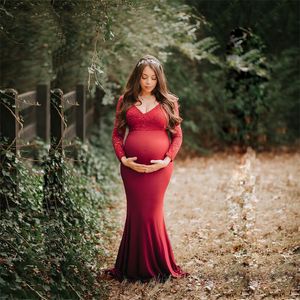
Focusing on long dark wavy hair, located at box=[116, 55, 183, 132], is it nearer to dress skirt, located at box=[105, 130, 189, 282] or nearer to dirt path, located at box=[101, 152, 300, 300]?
dress skirt, located at box=[105, 130, 189, 282]

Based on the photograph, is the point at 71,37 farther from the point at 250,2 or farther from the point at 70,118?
the point at 250,2

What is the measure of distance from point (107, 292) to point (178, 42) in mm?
6236

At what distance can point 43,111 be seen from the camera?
374 inches

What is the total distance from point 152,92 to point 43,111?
150 inches

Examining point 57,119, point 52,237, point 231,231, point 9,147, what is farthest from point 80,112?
point 52,237

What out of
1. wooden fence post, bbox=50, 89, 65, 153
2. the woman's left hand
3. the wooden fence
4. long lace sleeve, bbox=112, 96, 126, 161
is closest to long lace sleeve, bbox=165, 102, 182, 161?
the woman's left hand

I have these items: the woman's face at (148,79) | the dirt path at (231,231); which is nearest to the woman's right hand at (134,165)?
the woman's face at (148,79)

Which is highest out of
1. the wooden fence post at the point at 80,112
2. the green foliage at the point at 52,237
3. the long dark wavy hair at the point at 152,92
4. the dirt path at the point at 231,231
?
the long dark wavy hair at the point at 152,92

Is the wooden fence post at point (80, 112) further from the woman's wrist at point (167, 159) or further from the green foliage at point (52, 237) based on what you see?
the woman's wrist at point (167, 159)

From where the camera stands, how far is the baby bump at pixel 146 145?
5855mm

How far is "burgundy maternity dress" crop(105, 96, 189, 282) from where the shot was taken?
19.3 ft

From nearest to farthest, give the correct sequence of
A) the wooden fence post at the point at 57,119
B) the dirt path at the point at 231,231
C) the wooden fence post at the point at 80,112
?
the dirt path at the point at 231,231 < the wooden fence post at the point at 57,119 < the wooden fence post at the point at 80,112

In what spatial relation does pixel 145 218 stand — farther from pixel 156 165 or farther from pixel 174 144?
pixel 174 144

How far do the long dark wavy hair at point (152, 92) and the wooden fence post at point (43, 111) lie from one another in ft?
10.5
